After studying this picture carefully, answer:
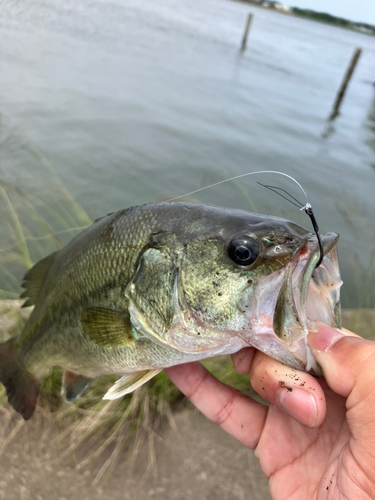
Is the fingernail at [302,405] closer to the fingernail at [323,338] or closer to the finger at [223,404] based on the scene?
the fingernail at [323,338]

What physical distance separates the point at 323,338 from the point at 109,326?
101 cm

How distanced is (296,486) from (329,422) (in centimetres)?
35

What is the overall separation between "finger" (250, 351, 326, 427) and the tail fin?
1.50m

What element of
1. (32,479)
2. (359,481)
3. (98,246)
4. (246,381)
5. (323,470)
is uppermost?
(98,246)

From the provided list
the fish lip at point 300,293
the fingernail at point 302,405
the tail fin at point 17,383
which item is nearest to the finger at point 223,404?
the fingernail at point 302,405

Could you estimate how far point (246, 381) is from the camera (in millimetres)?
3064

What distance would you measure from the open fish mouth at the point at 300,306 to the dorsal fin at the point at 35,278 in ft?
4.77

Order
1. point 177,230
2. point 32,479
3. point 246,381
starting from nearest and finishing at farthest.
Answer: point 177,230
point 32,479
point 246,381

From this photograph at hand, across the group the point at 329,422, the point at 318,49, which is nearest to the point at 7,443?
the point at 329,422

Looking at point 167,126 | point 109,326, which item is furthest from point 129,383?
point 167,126

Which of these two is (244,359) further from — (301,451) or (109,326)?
(109,326)

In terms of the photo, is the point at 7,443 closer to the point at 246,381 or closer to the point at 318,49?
the point at 246,381

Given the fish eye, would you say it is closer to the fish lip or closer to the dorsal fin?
the fish lip

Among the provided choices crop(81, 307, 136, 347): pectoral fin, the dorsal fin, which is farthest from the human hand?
the dorsal fin
